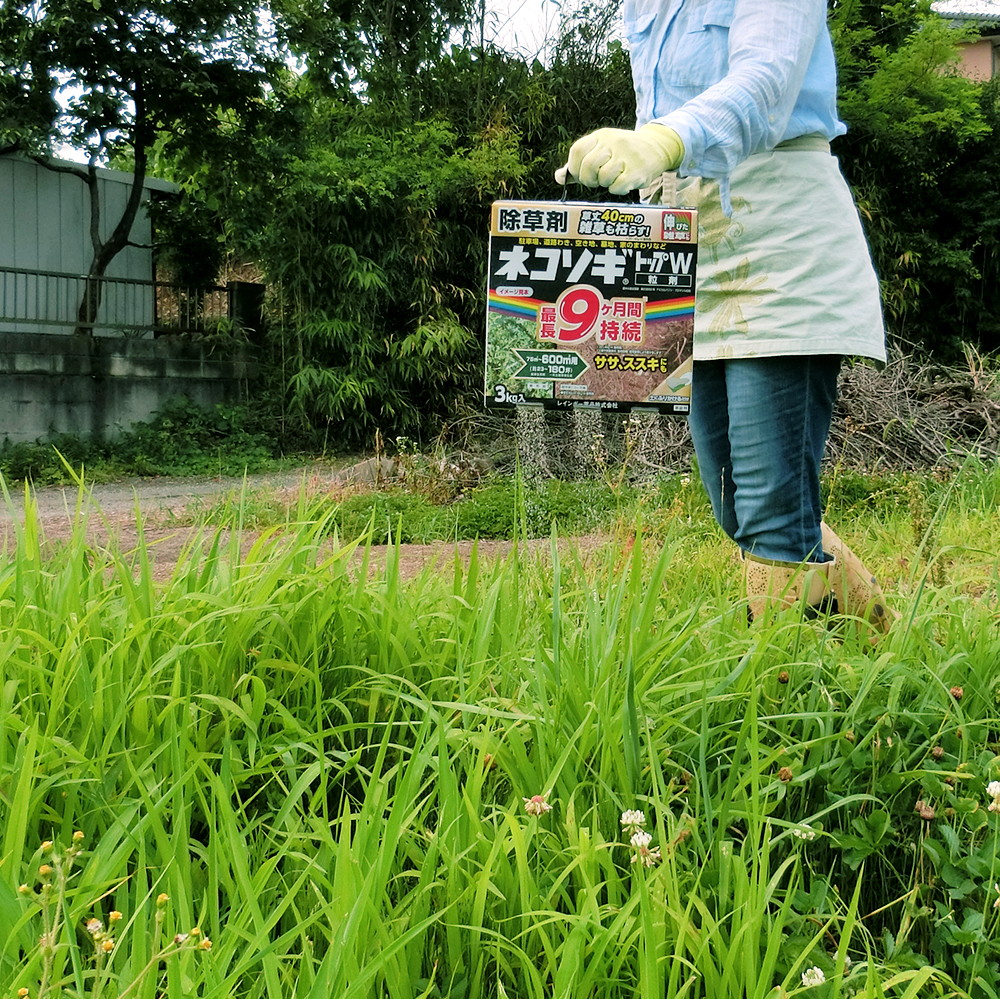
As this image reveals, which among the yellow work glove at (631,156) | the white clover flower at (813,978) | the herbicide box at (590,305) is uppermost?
the yellow work glove at (631,156)

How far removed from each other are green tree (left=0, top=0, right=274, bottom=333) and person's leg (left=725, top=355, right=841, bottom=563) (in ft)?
24.7

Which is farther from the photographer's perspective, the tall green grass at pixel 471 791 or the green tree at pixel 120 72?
the green tree at pixel 120 72

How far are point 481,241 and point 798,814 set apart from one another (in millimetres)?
7807

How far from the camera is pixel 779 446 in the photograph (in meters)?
1.96

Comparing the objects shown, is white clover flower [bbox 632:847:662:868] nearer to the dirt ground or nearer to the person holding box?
the person holding box

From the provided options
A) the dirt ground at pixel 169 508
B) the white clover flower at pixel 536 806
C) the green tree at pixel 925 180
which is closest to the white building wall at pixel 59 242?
the dirt ground at pixel 169 508

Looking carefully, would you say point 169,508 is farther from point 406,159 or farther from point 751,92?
point 751,92

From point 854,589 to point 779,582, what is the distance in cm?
23

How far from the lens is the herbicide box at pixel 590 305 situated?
5.58 feet

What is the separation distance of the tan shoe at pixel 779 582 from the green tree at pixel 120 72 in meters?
7.67

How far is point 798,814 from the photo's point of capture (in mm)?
1587

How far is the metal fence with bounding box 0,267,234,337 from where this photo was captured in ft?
29.6

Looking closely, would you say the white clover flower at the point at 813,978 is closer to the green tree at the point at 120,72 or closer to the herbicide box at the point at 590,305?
the herbicide box at the point at 590,305

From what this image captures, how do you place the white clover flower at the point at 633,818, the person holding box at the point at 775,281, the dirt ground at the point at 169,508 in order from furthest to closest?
the dirt ground at the point at 169,508, the person holding box at the point at 775,281, the white clover flower at the point at 633,818
